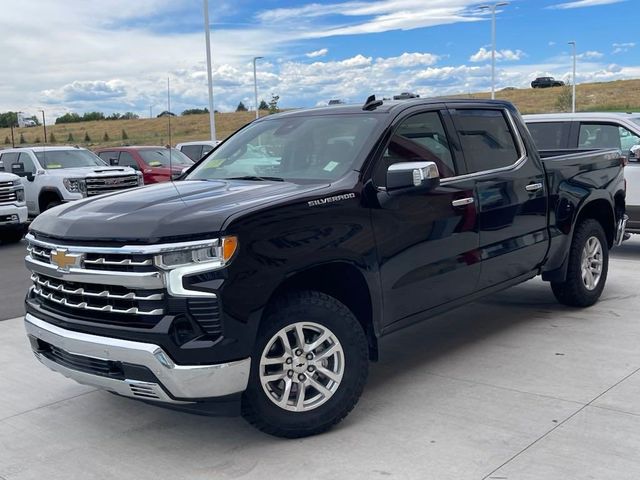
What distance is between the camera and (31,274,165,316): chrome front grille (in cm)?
368

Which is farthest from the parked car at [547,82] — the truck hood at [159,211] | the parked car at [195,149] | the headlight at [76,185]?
the truck hood at [159,211]

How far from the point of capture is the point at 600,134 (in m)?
9.73

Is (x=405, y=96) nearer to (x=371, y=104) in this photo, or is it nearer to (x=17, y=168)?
(x=371, y=104)

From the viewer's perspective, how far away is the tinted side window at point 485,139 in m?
5.40

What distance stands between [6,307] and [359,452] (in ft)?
17.9

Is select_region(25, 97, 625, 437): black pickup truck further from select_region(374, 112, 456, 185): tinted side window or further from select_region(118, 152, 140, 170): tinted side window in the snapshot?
select_region(118, 152, 140, 170): tinted side window

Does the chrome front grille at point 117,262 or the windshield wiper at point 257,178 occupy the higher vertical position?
the windshield wiper at point 257,178

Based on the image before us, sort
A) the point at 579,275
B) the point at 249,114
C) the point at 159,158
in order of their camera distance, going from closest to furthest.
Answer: the point at 579,275 → the point at 159,158 → the point at 249,114

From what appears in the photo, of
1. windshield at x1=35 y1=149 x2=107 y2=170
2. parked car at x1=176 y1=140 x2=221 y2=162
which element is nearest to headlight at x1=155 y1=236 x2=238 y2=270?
windshield at x1=35 y1=149 x2=107 y2=170

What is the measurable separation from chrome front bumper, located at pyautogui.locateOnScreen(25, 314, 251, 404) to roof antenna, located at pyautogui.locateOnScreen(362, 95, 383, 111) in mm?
2180

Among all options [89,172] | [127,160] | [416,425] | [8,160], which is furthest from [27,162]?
A: [416,425]

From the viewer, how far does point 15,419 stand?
4.70 m

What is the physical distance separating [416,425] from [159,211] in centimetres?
193

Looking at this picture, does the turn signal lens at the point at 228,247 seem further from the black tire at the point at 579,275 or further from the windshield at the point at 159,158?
the windshield at the point at 159,158
